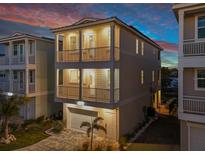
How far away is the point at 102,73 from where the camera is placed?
26.7 ft

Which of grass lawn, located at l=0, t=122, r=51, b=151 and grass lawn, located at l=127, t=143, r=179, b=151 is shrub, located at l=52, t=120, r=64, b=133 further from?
grass lawn, located at l=127, t=143, r=179, b=151

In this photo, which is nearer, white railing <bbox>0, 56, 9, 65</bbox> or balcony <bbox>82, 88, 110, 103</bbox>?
balcony <bbox>82, 88, 110, 103</bbox>

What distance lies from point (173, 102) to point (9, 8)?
8841 millimetres

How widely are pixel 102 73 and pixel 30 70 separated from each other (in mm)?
4125

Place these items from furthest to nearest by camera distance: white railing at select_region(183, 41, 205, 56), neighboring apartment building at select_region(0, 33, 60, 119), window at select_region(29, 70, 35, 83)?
window at select_region(29, 70, 35, 83) < neighboring apartment building at select_region(0, 33, 60, 119) < white railing at select_region(183, 41, 205, 56)

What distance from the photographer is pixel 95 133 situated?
7.86 m

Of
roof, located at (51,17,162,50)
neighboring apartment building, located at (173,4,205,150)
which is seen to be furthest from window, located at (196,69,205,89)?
roof, located at (51,17,162,50)

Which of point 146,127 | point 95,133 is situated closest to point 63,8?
point 95,133

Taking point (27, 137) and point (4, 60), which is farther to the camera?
point (4, 60)

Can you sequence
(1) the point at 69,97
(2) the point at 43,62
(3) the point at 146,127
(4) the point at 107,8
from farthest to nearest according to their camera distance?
(2) the point at 43,62
(3) the point at 146,127
(1) the point at 69,97
(4) the point at 107,8

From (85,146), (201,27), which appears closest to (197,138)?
(201,27)

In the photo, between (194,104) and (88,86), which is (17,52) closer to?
(88,86)

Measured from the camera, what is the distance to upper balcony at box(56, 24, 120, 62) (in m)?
7.50

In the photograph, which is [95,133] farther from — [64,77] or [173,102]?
[173,102]
